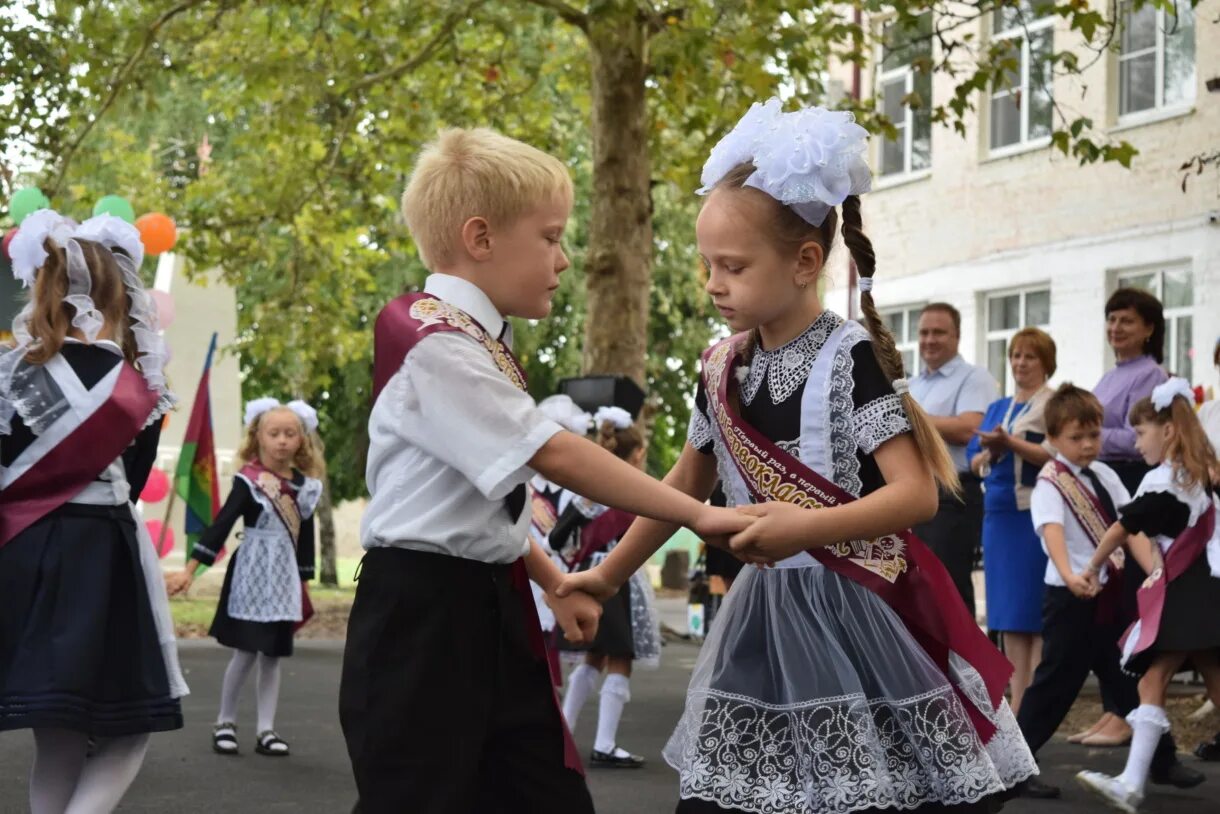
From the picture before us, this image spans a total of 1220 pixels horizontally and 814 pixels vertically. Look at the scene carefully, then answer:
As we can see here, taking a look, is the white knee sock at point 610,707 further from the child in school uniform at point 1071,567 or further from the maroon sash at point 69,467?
the maroon sash at point 69,467

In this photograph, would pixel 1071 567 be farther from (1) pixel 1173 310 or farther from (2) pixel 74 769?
(1) pixel 1173 310

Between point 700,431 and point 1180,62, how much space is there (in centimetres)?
1664

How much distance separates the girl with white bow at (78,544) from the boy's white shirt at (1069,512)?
13.9 feet

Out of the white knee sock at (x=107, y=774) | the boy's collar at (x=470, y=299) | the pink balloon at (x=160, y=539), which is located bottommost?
the white knee sock at (x=107, y=774)

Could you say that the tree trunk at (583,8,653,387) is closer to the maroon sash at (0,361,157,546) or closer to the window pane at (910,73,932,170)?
the window pane at (910,73,932,170)

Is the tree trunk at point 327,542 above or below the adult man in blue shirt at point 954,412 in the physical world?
below

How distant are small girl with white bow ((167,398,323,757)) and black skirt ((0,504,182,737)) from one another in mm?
3310

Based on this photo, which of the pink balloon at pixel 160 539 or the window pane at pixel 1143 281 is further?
the pink balloon at pixel 160 539

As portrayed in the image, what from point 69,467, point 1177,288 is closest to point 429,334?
point 69,467

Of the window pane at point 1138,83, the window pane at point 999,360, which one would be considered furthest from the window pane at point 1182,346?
the window pane at point 999,360

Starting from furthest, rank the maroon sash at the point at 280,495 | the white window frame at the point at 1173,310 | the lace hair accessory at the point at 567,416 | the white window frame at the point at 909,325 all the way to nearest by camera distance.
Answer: the white window frame at the point at 909,325 → the white window frame at the point at 1173,310 → the lace hair accessory at the point at 567,416 → the maroon sash at the point at 280,495

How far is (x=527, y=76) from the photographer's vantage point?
70.1ft

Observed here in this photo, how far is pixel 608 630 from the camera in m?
8.84

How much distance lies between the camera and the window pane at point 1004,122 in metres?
22.0
